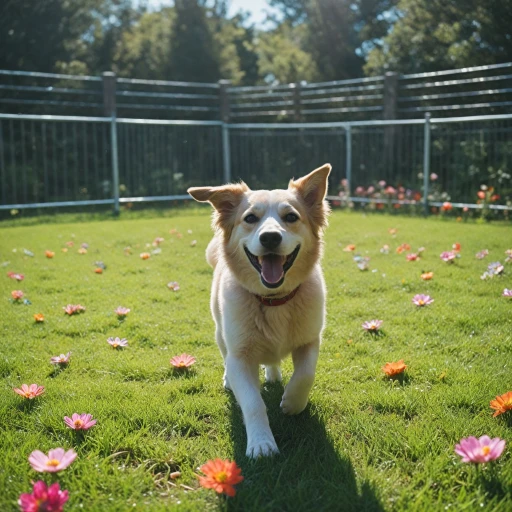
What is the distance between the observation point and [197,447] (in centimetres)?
277

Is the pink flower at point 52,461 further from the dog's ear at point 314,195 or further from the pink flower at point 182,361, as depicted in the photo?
the dog's ear at point 314,195

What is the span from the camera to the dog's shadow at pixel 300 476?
2236 millimetres

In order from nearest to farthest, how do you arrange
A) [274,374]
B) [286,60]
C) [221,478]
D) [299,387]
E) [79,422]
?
[221,478] → [79,422] → [299,387] → [274,374] → [286,60]

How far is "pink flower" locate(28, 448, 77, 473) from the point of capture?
2207 mm

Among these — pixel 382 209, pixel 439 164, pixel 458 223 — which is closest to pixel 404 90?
pixel 439 164

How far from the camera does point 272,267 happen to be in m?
3.35

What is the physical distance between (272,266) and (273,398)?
0.82m

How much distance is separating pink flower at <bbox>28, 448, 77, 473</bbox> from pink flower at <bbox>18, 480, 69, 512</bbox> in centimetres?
22

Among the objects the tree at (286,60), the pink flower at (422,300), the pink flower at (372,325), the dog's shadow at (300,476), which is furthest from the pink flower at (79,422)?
the tree at (286,60)

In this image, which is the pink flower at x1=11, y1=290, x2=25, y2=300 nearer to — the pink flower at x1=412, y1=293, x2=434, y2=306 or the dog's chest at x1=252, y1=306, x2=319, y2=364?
the dog's chest at x1=252, y1=306, x2=319, y2=364

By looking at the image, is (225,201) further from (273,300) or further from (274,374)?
(274,374)

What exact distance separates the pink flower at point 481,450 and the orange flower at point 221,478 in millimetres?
907

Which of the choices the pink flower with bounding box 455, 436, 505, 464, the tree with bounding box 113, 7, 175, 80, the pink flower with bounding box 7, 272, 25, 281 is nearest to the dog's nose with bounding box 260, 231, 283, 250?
the pink flower with bounding box 455, 436, 505, 464

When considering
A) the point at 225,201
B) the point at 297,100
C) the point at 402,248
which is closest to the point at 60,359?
the point at 225,201
